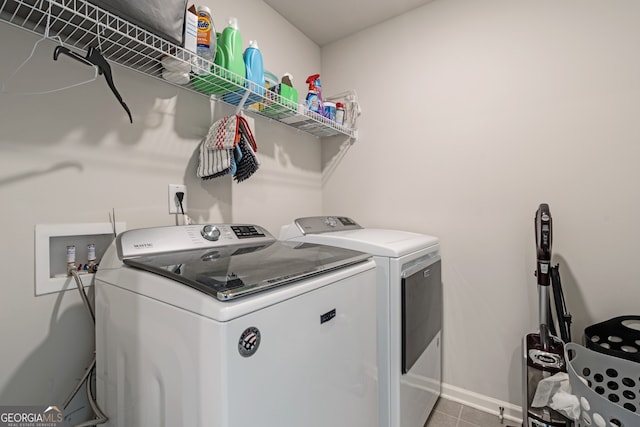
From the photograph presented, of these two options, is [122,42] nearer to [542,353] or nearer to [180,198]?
[180,198]

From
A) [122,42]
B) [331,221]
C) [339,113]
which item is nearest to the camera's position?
[122,42]

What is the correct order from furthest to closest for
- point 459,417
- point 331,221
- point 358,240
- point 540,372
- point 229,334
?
point 331,221
point 459,417
point 358,240
point 540,372
point 229,334

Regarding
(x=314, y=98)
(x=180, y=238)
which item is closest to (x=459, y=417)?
(x=180, y=238)

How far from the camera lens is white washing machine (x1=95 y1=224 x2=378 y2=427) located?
0.66 meters

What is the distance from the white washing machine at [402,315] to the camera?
52.5 inches

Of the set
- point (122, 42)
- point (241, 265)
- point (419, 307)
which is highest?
point (122, 42)

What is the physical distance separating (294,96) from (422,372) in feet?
5.68

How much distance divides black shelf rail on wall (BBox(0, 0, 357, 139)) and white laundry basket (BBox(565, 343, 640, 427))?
5.78 ft

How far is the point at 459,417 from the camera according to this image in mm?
1745

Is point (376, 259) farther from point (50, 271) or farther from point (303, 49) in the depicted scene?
point (303, 49)

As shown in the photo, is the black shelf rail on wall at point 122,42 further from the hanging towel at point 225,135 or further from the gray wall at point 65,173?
the hanging towel at point 225,135
